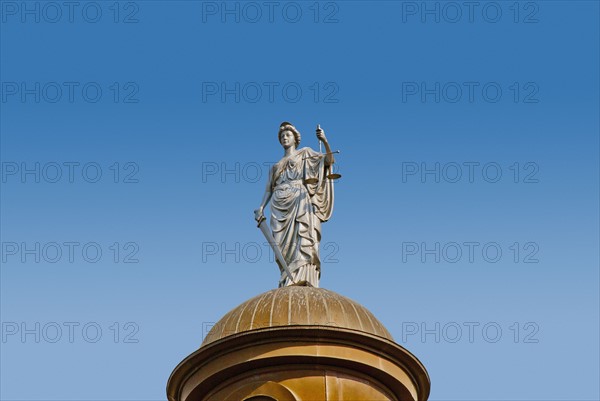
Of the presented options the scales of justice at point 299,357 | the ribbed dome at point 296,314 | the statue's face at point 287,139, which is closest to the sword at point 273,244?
the scales of justice at point 299,357

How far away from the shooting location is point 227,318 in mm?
20766

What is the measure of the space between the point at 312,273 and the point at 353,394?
3319 millimetres

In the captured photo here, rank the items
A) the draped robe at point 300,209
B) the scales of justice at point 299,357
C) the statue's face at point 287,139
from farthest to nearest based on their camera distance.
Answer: the statue's face at point 287,139, the draped robe at point 300,209, the scales of justice at point 299,357

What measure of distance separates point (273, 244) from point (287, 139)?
8.54ft

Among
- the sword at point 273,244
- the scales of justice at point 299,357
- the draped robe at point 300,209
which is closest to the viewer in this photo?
the scales of justice at point 299,357

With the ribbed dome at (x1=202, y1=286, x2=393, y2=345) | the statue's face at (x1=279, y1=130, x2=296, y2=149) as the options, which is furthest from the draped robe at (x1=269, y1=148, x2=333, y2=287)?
the ribbed dome at (x1=202, y1=286, x2=393, y2=345)

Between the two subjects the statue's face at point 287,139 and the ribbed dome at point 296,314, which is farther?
the statue's face at point 287,139

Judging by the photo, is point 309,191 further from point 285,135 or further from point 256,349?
point 256,349

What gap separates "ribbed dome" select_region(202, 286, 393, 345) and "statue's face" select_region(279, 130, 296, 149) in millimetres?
4749

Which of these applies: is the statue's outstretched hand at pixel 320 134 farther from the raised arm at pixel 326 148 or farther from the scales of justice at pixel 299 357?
the scales of justice at pixel 299 357

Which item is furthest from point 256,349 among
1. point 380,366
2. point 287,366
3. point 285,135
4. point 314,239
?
point 285,135

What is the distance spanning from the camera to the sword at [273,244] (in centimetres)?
2280

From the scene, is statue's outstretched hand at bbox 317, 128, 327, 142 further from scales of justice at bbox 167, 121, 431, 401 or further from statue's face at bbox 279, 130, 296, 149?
scales of justice at bbox 167, 121, 431, 401

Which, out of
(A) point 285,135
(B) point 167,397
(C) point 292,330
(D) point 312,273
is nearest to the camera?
(C) point 292,330
